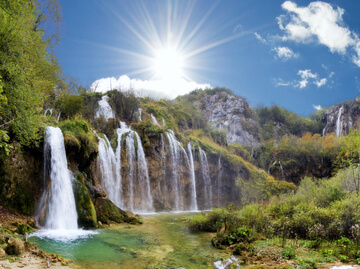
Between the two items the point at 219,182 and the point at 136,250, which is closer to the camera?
the point at 136,250

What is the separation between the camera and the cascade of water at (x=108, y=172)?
23469mm

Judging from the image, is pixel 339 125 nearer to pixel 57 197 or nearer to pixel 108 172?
pixel 108 172

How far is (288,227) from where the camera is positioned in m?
11.2

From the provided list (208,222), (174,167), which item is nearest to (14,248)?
(208,222)

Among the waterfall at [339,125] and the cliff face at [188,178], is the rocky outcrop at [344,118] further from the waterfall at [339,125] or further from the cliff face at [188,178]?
the cliff face at [188,178]

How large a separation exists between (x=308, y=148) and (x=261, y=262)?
52252 millimetres

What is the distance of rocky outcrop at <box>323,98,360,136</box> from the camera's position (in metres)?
66.6

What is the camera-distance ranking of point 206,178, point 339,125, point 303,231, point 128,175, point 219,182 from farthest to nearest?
point 339,125 < point 219,182 < point 206,178 < point 128,175 < point 303,231

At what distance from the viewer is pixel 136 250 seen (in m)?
9.37

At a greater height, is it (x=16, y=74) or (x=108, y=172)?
(x=16, y=74)

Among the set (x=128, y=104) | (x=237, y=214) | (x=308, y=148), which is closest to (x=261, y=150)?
(x=308, y=148)

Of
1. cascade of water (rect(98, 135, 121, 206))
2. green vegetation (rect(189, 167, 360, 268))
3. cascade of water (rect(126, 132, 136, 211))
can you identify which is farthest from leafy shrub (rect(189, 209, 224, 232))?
cascade of water (rect(126, 132, 136, 211))

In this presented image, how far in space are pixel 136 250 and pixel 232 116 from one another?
80.5 m

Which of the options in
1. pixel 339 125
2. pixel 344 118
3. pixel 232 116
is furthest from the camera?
pixel 232 116
